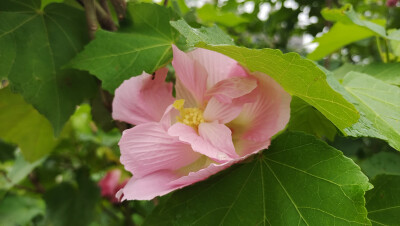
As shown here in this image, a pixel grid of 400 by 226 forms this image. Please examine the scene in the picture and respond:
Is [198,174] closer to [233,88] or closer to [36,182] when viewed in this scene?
[233,88]

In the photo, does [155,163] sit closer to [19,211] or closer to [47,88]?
[47,88]

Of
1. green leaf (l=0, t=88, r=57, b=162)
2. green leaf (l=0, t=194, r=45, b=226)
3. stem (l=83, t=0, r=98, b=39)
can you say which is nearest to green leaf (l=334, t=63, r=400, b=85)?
stem (l=83, t=0, r=98, b=39)

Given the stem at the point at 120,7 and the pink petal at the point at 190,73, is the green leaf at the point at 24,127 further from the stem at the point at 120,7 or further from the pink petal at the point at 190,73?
the pink petal at the point at 190,73

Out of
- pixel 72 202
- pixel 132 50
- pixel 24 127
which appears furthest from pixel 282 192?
pixel 72 202

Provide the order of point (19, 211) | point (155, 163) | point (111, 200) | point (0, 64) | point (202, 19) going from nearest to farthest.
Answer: point (155, 163) < point (0, 64) < point (202, 19) < point (19, 211) < point (111, 200)

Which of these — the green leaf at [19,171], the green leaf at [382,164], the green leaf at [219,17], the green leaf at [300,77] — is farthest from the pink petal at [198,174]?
the green leaf at [19,171]

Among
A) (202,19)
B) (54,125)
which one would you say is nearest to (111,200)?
(202,19)

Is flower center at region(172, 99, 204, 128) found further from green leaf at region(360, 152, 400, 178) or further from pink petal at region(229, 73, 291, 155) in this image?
green leaf at region(360, 152, 400, 178)
